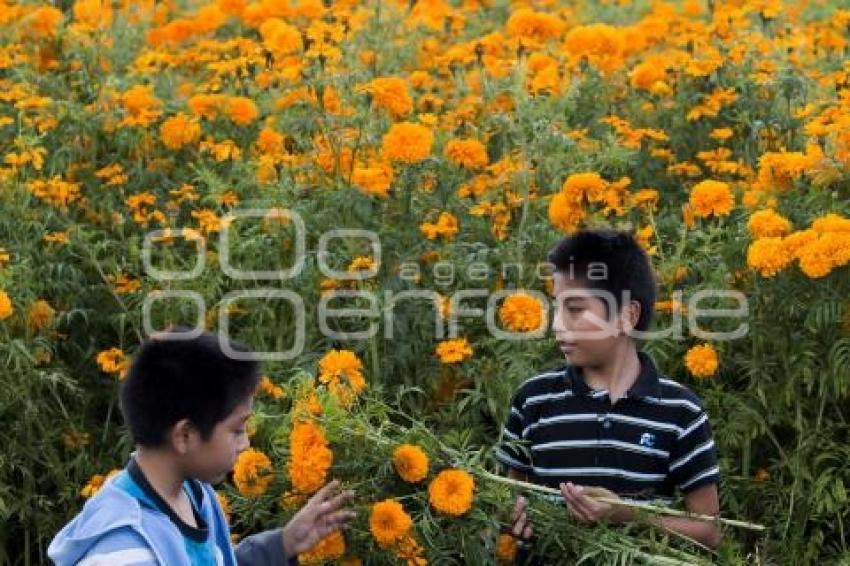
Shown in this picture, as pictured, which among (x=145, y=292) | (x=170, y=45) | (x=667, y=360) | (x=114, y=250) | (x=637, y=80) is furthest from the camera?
(x=170, y=45)

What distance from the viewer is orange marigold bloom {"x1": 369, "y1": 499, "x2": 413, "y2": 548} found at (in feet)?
11.6

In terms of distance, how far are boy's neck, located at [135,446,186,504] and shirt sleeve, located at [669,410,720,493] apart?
1.24 meters

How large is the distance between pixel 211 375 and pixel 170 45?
13.0 feet

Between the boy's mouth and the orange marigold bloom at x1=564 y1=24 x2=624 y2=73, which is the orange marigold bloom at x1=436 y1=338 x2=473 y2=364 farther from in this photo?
the orange marigold bloom at x1=564 y1=24 x2=624 y2=73

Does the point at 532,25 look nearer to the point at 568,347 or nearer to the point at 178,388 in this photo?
the point at 568,347

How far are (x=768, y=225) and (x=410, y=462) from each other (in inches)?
54.6

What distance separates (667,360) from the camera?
4.71 metres

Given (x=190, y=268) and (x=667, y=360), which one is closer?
(x=667, y=360)

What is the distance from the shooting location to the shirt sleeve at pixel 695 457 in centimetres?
369

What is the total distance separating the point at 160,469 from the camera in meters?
3.03

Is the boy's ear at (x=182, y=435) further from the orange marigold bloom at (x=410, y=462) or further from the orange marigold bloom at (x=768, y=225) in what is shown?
the orange marigold bloom at (x=768, y=225)

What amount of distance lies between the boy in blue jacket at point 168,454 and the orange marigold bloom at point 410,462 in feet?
1.85

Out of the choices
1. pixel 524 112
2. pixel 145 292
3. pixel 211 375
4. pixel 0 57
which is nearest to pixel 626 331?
pixel 211 375

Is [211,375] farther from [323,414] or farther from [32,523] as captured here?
[32,523]
